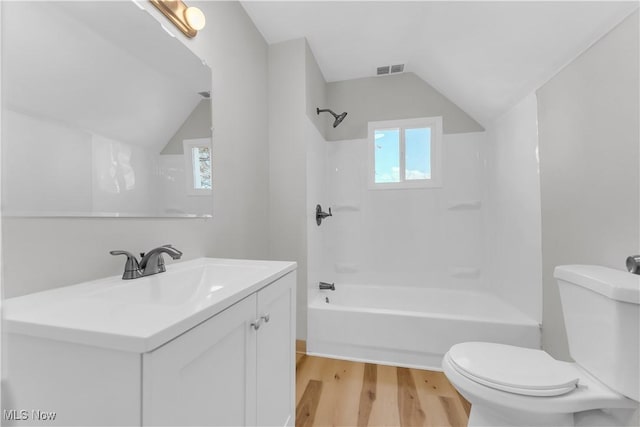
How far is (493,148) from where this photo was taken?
2309 mm

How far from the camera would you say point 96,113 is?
0.88 meters

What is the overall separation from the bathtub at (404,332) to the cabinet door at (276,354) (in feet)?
2.82

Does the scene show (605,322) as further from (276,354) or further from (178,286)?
(178,286)

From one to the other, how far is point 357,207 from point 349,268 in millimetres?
641

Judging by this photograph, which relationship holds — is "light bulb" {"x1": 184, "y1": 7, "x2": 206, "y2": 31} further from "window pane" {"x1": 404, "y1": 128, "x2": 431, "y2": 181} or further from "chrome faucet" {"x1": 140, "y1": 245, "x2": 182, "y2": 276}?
"window pane" {"x1": 404, "y1": 128, "x2": 431, "y2": 181}

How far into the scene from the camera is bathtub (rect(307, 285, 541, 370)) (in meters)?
1.73

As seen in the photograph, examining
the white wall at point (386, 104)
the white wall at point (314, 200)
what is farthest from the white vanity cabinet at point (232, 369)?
the white wall at point (386, 104)

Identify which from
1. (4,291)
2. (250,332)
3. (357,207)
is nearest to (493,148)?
(357,207)

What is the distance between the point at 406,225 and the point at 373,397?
5.11 feet

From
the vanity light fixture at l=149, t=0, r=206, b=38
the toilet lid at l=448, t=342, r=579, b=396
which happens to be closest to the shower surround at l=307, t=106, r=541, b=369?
the toilet lid at l=448, t=342, r=579, b=396

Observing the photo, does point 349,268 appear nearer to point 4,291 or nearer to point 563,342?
point 563,342

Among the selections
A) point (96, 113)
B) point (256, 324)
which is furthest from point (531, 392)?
point (96, 113)

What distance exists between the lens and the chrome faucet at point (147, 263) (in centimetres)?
91

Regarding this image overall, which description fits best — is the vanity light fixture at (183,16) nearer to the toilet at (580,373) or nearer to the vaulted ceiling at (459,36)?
the vaulted ceiling at (459,36)
